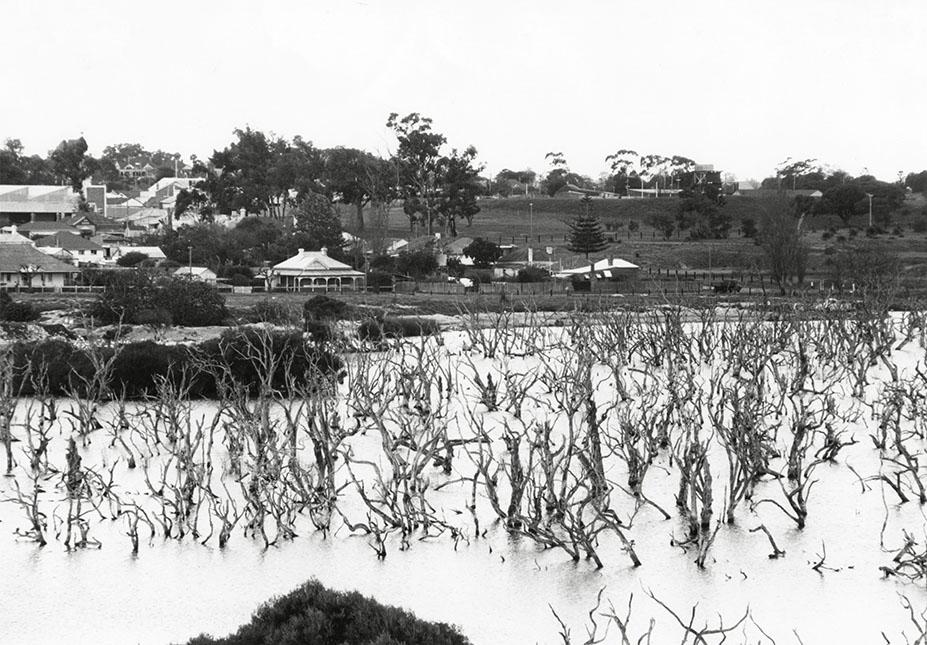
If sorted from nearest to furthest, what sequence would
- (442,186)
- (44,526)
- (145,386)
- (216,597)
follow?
(216,597), (44,526), (145,386), (442,186)

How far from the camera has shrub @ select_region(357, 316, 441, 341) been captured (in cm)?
3391

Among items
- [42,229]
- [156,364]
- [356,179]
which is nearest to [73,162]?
[42,229]

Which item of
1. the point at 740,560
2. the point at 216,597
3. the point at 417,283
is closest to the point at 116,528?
the point at 216,597

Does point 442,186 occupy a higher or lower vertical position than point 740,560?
higher

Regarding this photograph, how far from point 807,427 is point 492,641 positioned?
24.4 ft

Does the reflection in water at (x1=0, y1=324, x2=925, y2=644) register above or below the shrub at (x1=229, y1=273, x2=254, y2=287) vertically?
below

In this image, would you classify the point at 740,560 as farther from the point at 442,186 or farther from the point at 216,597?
the point at 442,186

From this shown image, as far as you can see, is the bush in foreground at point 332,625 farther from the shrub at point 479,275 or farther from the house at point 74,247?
the house at point 74,247

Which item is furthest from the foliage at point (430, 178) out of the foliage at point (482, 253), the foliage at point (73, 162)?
the foliage at point (73, 162)

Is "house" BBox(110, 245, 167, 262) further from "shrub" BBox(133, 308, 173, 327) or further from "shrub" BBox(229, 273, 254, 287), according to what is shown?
"shrub" BBox(133, 308, 173, 327)

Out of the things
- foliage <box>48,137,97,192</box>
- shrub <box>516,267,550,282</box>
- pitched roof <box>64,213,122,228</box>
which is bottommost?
shrub <box>516,267,550,282</box>

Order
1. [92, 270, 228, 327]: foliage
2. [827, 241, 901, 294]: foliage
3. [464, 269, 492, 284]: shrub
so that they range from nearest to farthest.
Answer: [92, 270, 228, 327]: foliage
[827, 241, 901, 294]: foliage
[464, 269, 492, 284]: shrub

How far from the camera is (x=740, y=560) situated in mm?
15484

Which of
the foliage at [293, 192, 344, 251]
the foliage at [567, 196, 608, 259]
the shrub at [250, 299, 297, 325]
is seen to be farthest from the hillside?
the shrub at [250, 299, 297, 325]
